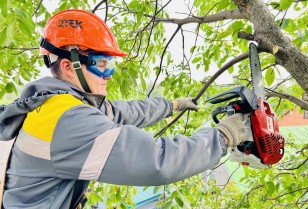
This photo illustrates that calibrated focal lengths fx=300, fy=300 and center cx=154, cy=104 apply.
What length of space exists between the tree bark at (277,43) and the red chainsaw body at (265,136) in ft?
1.00

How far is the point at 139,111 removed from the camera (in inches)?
88.1

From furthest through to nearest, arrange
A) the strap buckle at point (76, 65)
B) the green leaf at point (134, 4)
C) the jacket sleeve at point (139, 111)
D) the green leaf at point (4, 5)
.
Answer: the green leaf at point (134, 4)
the jacket sleeve at point (139, 111)
the strap buckle at point (76, 65)
the green leaf at point (4, 5)

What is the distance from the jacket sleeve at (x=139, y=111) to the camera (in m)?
2.12

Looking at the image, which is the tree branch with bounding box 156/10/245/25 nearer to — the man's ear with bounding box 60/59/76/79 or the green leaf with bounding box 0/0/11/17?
the man's ear with bounding box 60/59/76/79

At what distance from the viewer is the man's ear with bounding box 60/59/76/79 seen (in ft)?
4.91

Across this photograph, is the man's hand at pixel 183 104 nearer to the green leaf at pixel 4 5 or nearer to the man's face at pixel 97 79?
the man's face at pixel 97 79

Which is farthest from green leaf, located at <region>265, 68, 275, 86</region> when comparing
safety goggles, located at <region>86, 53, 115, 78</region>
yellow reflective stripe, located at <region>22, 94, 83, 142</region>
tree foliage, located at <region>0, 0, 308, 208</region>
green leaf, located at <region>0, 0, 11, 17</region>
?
green leaf, located at <region>0, 0, 11, 17</region>

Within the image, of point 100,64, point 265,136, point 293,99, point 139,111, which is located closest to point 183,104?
point 139,111

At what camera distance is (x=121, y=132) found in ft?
3.66

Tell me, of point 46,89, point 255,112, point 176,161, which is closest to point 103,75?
point 46,89

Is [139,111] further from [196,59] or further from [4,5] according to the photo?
[4,5]

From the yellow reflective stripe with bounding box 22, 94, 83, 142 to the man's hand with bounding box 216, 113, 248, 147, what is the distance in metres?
0.62

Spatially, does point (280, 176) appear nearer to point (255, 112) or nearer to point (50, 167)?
point (255, 112)

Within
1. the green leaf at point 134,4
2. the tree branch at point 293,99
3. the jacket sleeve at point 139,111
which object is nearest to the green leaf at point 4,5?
the jacket sleeve at point 139,111
